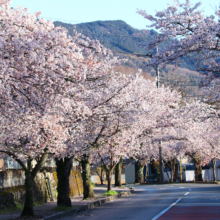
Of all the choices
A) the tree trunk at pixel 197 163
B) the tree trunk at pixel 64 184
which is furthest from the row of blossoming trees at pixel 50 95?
the tree trunk at pixel 197 163

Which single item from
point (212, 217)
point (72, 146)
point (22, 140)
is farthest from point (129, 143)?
point (212, 217)

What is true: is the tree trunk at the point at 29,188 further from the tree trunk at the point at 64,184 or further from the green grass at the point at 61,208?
the tree trunk at the point at 64,184

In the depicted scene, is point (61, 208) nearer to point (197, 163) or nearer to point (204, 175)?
point (197, 163)

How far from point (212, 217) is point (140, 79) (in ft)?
72.8

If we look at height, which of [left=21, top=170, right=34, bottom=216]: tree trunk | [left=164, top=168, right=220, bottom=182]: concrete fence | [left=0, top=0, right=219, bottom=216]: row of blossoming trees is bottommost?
[left=164, top=168, right=220, bottom=182]: concrete fence

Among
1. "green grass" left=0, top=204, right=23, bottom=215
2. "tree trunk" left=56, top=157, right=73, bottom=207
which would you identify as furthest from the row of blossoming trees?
"green grass" left=0, top=204, right=23, bottom=215

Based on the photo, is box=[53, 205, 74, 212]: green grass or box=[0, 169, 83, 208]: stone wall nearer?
box=[53, 205, 74, 212]: green grass

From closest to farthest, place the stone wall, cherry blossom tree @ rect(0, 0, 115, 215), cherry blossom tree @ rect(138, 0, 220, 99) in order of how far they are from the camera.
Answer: cherry blossom tree @ rect(0, 0, 115, 215) < cherry blossom tree @ rect(138, 0, 220, 99) < the stone wall

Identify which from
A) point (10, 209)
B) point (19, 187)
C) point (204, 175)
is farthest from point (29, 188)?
point (204, 175)

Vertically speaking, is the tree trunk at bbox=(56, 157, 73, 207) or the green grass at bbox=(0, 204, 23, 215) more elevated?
the tree trunk at bbox=(56, 157, 73, 207)

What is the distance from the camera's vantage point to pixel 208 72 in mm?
12523

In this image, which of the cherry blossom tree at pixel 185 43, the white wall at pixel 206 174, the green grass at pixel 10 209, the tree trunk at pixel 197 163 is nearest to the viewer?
the cherry blossom tree at pixel 185 43

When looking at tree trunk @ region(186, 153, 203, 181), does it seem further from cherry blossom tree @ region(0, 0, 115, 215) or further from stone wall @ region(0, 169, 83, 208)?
cherry blossom tree @ region(0, 0, 115, 215)

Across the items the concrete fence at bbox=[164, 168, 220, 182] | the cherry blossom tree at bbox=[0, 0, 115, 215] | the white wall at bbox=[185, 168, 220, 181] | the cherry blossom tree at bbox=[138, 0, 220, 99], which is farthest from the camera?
the concrete fence at bbox=[164, 168, 220, 182]
